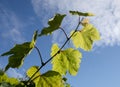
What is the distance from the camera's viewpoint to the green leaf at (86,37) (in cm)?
184

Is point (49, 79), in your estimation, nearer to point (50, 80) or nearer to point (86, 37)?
point (50, 80)

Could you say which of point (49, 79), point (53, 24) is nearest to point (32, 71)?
point (49, 79)

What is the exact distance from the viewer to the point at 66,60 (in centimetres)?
182

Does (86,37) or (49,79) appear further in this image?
(86,37)

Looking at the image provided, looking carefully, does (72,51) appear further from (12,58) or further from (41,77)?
(12,58)

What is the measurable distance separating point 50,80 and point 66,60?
0.19 meters

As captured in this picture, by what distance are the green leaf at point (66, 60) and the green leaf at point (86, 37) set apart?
0.06 metres

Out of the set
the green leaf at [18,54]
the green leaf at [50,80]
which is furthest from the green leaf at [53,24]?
the green leaf at [50,80]

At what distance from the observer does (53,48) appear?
184 cm

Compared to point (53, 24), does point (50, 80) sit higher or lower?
lower

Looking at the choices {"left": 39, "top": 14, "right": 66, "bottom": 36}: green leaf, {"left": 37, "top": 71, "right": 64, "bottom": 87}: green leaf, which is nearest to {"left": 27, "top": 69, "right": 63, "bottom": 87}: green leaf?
{"left": 37, "top": 71, "right": 64, "bottom": 87}: green leaf

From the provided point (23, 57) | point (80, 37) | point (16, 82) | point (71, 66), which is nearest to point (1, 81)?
point (16, 82)

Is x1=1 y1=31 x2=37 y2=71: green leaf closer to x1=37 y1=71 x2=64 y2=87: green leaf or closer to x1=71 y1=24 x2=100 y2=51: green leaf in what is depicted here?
x1=37 y1=71 x2=64 y2=87: green leaf

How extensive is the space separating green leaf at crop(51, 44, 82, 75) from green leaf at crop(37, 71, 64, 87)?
0.10 meters
